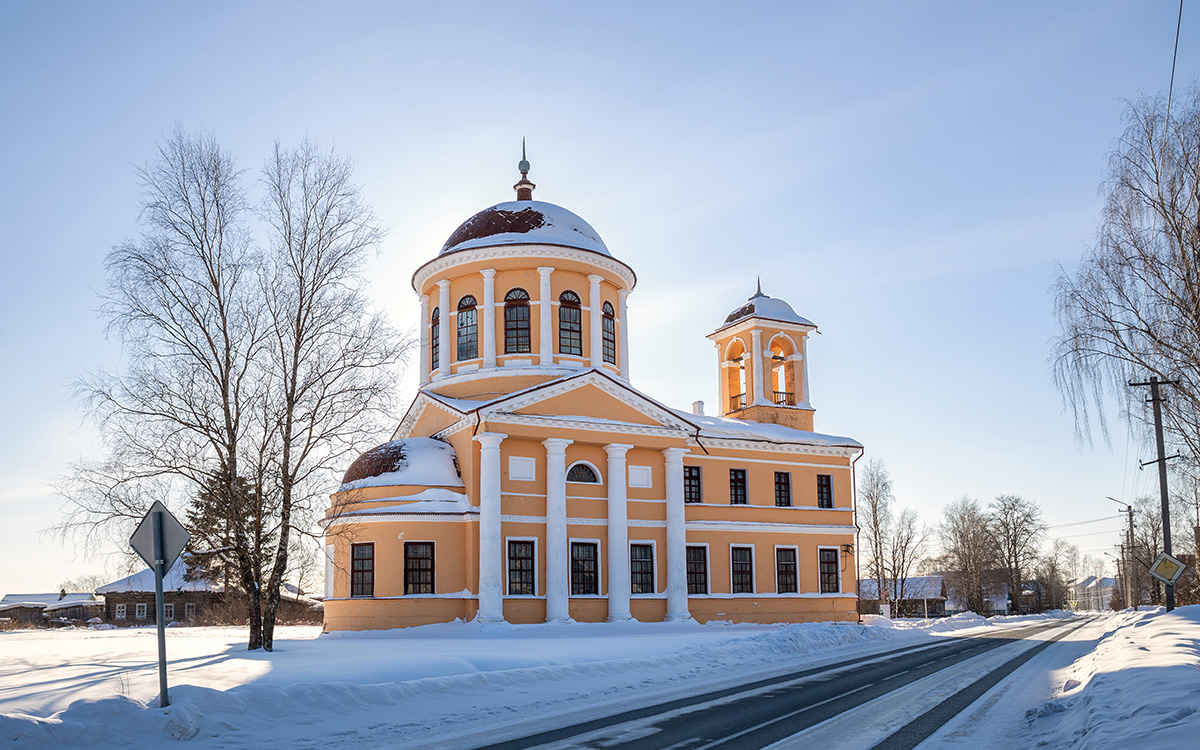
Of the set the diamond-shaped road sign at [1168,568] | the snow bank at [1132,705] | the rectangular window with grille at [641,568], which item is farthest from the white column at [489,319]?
the snow bank at [1132,705]

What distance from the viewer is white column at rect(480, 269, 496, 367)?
33750 mm

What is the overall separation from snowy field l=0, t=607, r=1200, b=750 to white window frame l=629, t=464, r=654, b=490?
1193 cm

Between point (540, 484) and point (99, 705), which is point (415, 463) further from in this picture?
point (99, 705)

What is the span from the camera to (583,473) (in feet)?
105

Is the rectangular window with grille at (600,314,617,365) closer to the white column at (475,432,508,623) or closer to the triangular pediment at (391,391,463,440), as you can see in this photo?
the triangular pediment at (391,391,463,440)

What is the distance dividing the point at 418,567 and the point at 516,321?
9.64 m

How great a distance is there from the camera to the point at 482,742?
30.5ft

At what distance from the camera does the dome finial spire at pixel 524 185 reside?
3831 centimetres

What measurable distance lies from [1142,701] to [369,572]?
79.1 feet

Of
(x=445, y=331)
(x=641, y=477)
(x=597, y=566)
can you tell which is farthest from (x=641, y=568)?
(x=445, y=331)

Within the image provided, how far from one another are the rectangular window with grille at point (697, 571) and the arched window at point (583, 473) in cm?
541

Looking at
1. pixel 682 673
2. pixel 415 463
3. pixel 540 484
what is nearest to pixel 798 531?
pixel 540 484

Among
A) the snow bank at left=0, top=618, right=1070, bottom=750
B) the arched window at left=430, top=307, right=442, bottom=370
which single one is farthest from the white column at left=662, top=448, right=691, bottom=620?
the arched window at left=430, top=307, right=442, bottom=370

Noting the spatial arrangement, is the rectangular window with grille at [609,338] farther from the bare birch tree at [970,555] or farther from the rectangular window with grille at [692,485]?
the bare birch tree at [970,555]
